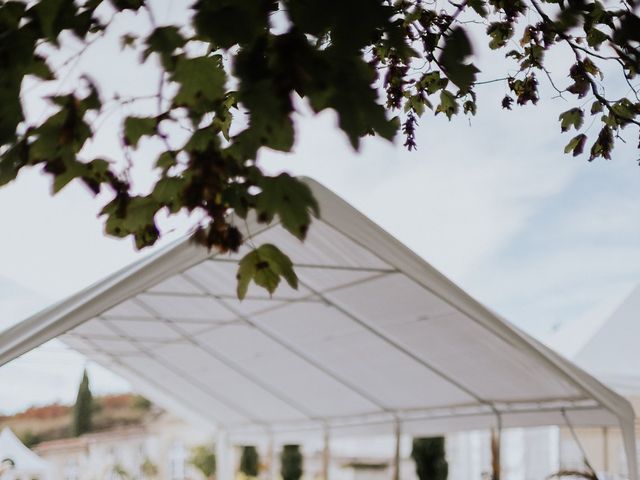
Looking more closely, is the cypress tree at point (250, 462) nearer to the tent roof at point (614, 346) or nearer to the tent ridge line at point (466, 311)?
the tent roof at point (614, 346)

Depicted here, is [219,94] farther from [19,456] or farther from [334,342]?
[19,456]

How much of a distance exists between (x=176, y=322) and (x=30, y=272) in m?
21.2

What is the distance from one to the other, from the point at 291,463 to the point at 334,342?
19.8 ft

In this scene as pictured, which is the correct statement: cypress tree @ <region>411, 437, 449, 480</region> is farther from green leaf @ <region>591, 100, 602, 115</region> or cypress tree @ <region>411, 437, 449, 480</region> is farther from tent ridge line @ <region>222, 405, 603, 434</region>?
green leaf @ <region>591, 100, 602, 115</region>

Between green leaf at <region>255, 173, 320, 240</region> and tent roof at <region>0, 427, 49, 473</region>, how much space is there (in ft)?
41.0

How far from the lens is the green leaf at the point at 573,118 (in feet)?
7.89

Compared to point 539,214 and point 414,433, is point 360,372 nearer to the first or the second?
point 414,433

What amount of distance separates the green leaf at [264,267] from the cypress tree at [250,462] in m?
13.7

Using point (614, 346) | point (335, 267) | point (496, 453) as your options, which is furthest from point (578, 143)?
point (614, 346)

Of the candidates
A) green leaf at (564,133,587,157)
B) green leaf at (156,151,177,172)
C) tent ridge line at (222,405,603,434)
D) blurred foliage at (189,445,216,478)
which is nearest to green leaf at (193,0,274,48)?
green leaf at (156,151,177,172)

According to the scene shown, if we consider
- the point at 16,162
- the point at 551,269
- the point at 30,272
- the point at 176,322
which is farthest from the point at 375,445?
the point at 30,272

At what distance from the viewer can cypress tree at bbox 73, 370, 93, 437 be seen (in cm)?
2220

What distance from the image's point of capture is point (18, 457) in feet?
41.4

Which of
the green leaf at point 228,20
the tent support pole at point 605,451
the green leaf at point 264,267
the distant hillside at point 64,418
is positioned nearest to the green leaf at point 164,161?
the green leaf at point 264,267
